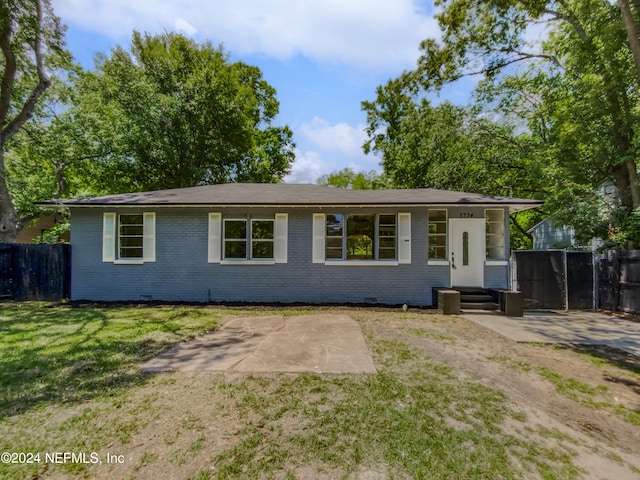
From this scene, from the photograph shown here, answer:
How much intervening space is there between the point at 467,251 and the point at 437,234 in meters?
1.00

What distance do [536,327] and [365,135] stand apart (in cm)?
2234

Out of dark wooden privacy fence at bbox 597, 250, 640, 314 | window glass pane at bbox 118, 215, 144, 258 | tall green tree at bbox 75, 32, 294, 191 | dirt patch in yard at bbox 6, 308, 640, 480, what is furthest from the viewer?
tall green tree at bbox 75, 32, 294, 191

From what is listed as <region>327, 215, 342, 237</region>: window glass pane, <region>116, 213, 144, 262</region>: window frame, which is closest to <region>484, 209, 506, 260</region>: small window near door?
<region>327, 215, 342, 237</region>: window glass pane

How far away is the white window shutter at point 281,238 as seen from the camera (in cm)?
920

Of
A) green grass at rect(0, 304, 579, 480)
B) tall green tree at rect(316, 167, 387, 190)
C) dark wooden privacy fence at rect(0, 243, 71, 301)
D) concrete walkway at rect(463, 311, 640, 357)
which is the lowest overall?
concrete walkway at rect(463, 311, 640, 357)

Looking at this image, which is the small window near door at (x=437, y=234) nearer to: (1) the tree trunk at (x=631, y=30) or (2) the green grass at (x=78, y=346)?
(1) the tree trunk at (x=631, y=30)

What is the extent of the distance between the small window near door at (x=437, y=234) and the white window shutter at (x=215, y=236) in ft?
21.2

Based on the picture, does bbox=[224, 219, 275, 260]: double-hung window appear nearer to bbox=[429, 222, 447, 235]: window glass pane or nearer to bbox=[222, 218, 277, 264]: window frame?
bbox=[222, 218, 277, 264]: window frame

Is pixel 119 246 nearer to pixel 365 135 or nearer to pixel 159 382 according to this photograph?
pixel 159 382

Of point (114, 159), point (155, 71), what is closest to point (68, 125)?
point (114, 159)

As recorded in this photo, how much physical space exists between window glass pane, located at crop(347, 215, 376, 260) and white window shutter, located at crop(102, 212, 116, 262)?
7.26 meters

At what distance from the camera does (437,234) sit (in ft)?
30.1

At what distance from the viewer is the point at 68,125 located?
1578 cm

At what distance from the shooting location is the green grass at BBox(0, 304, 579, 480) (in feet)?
7.74
